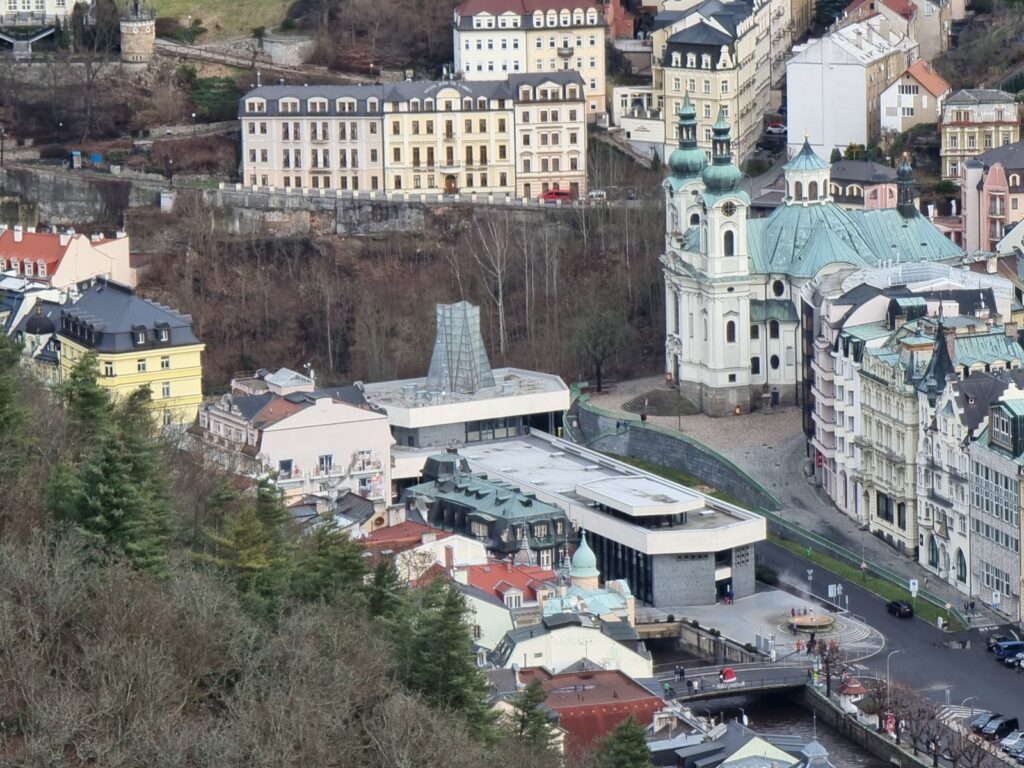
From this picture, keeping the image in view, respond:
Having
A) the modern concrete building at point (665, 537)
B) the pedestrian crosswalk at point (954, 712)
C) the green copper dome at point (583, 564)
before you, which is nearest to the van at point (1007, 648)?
the pedestrian crosswalk at point (954, 712)

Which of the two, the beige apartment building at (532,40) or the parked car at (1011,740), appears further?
the beige apartment building at (532,40)

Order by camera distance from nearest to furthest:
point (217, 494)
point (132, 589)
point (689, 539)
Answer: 1. point (132, 589)
2. point (217, 494)
3. point (689, 539)

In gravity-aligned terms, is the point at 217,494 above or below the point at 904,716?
above

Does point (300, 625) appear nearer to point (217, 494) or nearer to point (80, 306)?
point (217, 494)

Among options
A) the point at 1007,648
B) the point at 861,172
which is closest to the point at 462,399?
the point at 861,172

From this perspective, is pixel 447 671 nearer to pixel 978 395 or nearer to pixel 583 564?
pixel 583 564

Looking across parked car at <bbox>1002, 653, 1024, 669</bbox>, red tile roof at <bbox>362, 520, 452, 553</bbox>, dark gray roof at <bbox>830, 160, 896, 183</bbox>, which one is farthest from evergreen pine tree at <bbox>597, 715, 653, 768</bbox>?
dark gray roof at <bbox>830, 160, 896, 183</bbox>

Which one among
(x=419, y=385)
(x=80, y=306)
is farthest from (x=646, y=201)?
(x=80, y=306)

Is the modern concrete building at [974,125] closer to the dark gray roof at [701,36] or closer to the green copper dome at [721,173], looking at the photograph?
the dark gray roof at [701,36]
